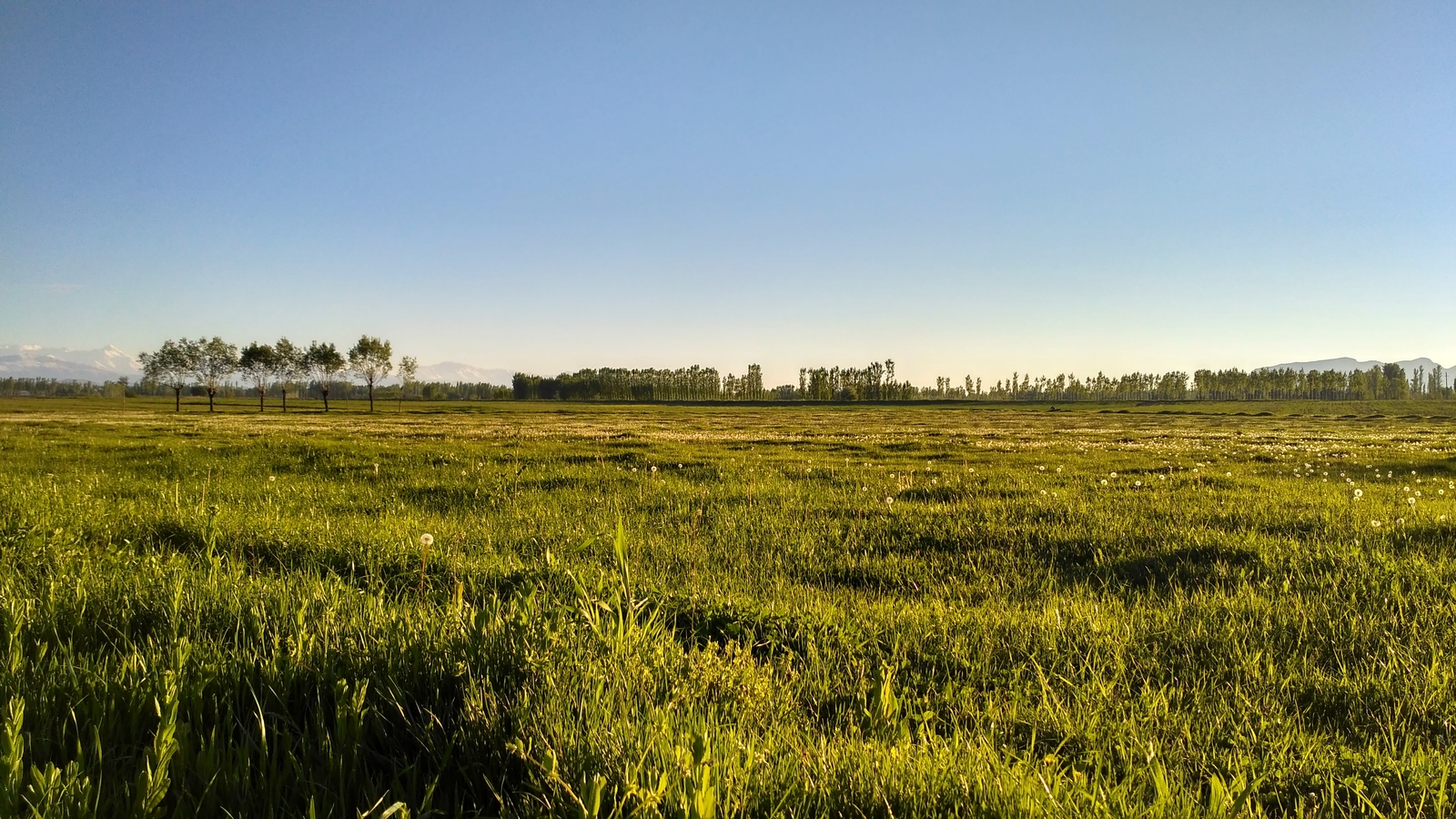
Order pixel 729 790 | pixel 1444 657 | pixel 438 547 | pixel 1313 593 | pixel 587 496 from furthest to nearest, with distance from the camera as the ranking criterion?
1. pixel 587 496
2. pixel 438 547
3. pixel 1313 593
4. pixel 1444 657
5. pixel 729 790

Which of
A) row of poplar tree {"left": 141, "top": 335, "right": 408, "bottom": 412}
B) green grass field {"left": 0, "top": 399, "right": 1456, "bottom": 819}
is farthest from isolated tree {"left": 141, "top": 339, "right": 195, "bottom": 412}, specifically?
green grass field {"left": 0, "top": 399, "right": 1456, "bottom": 819}

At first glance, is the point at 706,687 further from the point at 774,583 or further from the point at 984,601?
the point at 984,601

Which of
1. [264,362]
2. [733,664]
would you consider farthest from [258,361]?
[733,664]

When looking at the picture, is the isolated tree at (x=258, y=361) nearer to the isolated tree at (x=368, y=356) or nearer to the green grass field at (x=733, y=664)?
the isolated tree at (x=368, y=356)

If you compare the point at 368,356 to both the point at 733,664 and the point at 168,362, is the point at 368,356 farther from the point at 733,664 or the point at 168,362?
the point at 733,664

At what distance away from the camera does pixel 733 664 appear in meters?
3.24

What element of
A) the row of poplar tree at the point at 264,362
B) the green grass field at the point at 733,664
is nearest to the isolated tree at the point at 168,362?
the row of poplar tree at the point at 264,362

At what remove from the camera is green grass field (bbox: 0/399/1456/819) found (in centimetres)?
217

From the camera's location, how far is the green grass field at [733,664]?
85.6 inches

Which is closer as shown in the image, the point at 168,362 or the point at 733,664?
the point at 733,664

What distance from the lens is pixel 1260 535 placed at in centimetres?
696

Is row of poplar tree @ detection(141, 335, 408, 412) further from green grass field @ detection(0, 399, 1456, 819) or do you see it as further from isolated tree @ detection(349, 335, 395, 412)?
green grass field @ detection(0, 399, 1456, 819)

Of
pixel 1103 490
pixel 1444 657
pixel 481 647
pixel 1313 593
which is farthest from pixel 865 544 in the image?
pixel 1103 490

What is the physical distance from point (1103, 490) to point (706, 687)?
31.8ft
